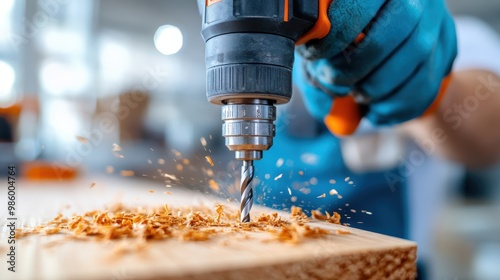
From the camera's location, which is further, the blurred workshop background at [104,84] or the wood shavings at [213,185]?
the blurred workshop background at [104,84]

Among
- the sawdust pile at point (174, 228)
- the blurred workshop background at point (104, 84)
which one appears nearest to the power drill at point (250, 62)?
the sawdust pile at point (174, 228)

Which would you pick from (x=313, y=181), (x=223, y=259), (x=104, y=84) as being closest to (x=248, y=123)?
(x=223, y=259)

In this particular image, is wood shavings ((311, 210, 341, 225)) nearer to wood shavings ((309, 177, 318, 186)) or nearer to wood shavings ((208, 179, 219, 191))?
wood shavings ((208, 179, 219, 191))

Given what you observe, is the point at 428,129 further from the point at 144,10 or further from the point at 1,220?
the point at 144,10

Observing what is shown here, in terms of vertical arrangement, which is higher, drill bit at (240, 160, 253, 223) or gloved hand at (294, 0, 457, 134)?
gloved hand at (294, 0, 457, 134)

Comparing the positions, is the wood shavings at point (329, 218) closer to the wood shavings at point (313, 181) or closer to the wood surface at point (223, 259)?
A: the wood surface at point (223, 259)

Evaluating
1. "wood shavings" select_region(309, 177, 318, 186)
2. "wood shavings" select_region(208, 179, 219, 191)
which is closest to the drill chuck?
"wood shavings" select_region(208, 179, 219, 191)

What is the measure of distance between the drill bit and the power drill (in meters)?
0.03

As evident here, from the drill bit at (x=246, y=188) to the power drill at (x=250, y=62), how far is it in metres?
0.03

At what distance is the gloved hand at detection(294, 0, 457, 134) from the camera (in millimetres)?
594

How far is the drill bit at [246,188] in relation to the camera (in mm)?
551

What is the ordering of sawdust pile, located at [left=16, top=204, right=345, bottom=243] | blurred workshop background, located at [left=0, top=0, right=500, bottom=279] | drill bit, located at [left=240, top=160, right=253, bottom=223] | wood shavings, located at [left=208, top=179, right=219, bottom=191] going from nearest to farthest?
sawdust pile, located at [left=16, top=204, right=345, bottom=243] → drill bit, located at [left=240, top=160, right=253, bottom=223] → wood shavings, located at [left=208, top=179, right=219, bottom=191] → blurred workshop background, located at [left=0, top=0, right=500, bottom=279]

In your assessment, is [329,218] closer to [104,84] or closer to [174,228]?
[174,228]

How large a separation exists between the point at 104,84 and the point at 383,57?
9.80 feet
